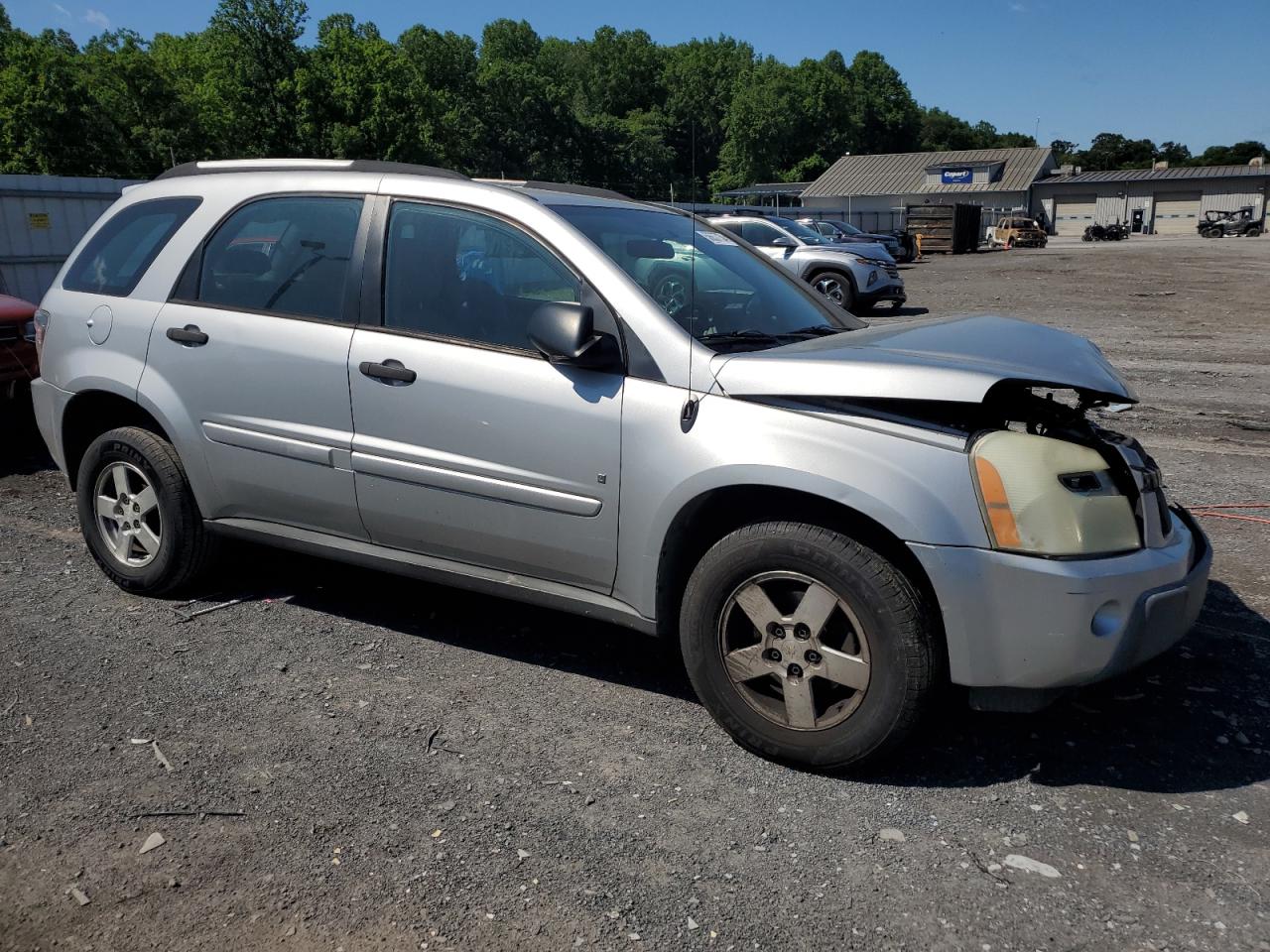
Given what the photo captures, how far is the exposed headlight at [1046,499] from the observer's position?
2951 millimetres

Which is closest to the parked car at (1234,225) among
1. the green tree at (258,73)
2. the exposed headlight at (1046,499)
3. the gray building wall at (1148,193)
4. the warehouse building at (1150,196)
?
the gray building wall at (1148,193)

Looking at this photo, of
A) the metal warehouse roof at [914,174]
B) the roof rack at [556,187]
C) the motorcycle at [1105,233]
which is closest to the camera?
the roof rack at [556,187]

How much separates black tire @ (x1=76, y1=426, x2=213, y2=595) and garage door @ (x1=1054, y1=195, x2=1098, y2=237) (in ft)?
280

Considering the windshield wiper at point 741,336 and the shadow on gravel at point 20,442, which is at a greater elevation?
the windshield wiper at point 741,336

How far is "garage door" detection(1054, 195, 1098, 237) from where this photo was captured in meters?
81.0

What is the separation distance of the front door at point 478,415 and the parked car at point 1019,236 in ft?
190

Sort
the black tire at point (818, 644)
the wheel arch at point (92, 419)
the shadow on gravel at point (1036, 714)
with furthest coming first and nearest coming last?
the wheel arch at point (92, 419) → the shadow on gravel at point (1036, 714) → the black tire at point (818, 644)

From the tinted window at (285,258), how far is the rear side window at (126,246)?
1.00 ft

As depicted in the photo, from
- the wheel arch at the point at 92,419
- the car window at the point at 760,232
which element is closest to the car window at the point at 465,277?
the wheel arch at the point at 92,419

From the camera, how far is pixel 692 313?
3566 mm

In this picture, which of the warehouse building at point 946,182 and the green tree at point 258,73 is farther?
the warehouse building at point 946,182

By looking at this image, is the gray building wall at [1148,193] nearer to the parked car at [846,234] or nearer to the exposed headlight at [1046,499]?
the parked car at [846,234]

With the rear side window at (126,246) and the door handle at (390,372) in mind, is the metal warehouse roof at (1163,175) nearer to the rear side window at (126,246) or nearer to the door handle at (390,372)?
the rear side window at (126,246)

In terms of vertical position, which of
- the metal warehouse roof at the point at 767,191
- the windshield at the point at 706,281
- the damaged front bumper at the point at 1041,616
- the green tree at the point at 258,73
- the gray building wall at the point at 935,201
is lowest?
the damaged front bumper at the point at 1041,616
